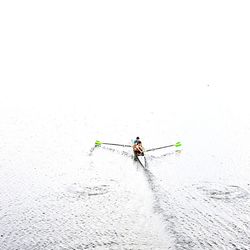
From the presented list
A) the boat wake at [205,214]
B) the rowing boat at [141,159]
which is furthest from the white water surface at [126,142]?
the rowing boat at [141,159]

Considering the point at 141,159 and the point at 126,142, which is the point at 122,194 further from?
the point at 126,142

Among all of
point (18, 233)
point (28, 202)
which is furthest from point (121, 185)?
point (18, 233)

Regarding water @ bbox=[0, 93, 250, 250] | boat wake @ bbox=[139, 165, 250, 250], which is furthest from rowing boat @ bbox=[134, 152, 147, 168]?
boat wake @ bbox=[139, 165, 250, 250]

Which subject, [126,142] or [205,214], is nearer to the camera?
[205,214]

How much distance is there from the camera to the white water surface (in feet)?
69.5

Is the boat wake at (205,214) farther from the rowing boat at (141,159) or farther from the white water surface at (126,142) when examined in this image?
the rowing boat at (141,159)

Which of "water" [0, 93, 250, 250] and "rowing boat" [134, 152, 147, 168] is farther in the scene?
"rowing boat" [134, 152, 147, 168]

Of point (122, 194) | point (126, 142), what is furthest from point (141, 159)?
point (126, 142)

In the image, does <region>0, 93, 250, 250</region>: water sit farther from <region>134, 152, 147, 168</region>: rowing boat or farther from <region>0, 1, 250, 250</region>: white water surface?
<region>134, 152, 147, 168</region>: rowing boat

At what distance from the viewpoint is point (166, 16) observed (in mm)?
153750

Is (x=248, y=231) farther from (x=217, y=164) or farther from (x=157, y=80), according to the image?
(x=157, y=80)

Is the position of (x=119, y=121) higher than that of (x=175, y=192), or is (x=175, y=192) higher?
(x=119, y=121)

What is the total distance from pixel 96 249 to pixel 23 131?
30.5 m

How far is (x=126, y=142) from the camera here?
42719 millimetres
